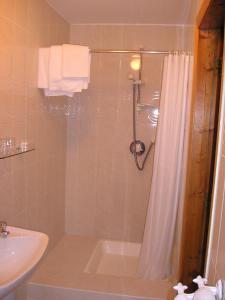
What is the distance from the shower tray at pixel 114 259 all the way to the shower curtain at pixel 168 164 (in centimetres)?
39

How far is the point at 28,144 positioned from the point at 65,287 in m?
1.15

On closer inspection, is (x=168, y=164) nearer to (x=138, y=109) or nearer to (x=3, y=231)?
(x=138, y=109)

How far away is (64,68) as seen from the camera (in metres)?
2.39

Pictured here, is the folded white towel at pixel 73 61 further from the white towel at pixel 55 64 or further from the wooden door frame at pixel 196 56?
the wooden door frame at pixel 196 56

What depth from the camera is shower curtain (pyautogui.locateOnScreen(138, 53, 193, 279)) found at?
94.3 inches

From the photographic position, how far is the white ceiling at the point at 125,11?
2.60m

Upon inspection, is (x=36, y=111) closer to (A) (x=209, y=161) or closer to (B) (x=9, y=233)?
(B) (x=9, y=233)

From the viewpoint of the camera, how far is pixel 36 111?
254 centimetres

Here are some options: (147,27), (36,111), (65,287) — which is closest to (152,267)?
(65,287)

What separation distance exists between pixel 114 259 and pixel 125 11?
2473 millimetres

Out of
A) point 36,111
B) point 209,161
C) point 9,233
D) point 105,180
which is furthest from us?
point 105,180

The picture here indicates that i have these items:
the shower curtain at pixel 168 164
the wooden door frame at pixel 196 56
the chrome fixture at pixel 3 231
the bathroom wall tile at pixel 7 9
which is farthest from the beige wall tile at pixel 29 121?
the wooden door frame at pixel 196 56

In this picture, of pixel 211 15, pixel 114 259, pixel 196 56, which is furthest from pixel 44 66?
pixel 114 259

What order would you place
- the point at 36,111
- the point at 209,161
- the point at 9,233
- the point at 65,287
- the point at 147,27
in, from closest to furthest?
1. the point at 9,233
2. the point at 209,161
3. the point at 65,287
4. the point at 36,111
5. the point at 147,27
